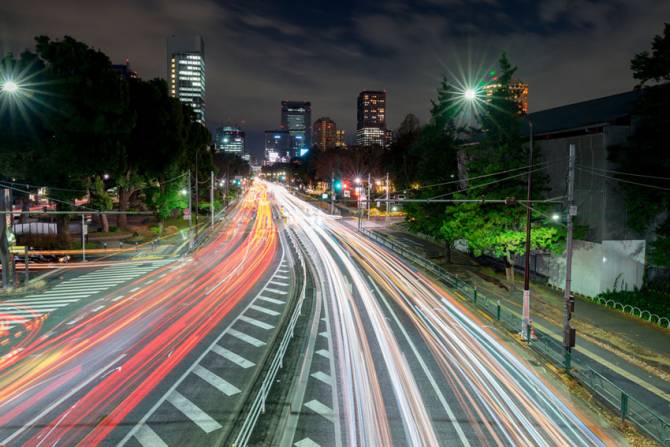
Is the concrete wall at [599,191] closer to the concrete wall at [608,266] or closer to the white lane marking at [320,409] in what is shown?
the concrete wall at [608,266]

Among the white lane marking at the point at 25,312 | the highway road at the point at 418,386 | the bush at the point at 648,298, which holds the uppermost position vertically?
the bush at the point at 648,298

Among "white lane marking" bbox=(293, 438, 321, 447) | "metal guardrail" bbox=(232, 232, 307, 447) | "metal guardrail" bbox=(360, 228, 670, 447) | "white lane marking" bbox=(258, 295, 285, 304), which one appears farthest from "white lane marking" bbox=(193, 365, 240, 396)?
"metal guardrail" bbox=(360, 228, 670, 447)

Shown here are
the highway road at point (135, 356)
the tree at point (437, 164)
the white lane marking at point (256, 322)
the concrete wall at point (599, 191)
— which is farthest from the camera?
the tree at point (437, 164)

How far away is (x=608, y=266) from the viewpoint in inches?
1136

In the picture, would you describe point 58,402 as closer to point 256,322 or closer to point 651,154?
point 256,322

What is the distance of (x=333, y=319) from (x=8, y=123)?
37156mm

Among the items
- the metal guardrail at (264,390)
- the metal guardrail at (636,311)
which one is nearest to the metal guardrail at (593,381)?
the metal guardrail at (636,311)

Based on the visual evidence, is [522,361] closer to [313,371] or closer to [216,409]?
[313,371]

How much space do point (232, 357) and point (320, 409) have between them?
551 cm

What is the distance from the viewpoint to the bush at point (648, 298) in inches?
1012

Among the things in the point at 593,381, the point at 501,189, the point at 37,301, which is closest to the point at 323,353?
the point at 593,381

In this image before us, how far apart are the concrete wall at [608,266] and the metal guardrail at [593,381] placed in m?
7.87

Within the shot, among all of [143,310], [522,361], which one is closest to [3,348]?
[143,310]

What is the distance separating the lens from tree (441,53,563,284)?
1199 inches
